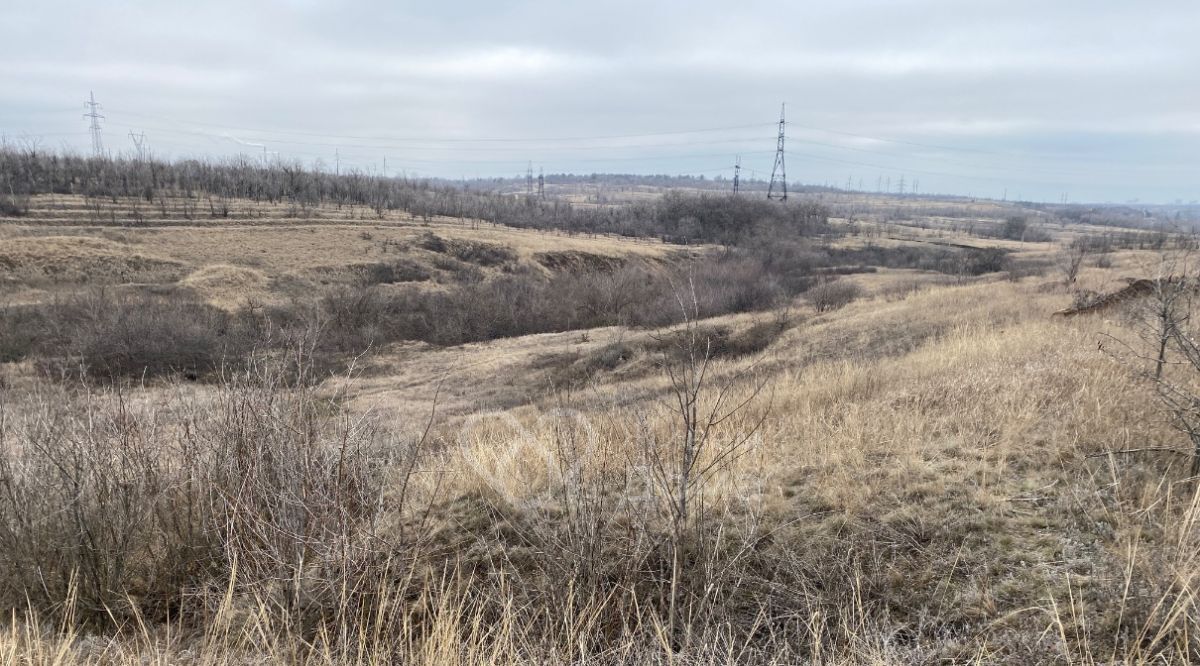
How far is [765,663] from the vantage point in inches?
110

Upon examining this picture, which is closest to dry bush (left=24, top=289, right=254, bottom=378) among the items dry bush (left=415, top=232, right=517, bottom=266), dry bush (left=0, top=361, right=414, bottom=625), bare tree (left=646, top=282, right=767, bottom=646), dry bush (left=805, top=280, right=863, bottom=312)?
dry bush (left=0, top=361, right=414, bottom=625)

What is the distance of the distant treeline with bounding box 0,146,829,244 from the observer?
59.3m

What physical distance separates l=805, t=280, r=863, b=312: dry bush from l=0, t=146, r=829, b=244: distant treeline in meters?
32.8

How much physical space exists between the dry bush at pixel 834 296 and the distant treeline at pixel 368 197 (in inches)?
1291

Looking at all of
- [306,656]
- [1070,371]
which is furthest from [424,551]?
[1070,371]

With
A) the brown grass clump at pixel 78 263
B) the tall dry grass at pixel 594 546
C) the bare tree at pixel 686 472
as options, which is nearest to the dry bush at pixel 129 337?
the brown grass clump at pixel 78 263

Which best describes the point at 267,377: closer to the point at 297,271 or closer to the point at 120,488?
the point at 120,488

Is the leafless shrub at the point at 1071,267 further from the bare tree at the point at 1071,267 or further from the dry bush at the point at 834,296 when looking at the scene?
the dry bush at the point at 834,296

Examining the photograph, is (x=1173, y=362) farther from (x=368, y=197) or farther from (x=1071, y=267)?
(x=368, y=197)

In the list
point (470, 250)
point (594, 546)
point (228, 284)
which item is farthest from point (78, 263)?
point (594, 546)

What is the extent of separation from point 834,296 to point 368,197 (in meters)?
64.1

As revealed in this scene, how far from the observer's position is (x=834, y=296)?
34.6 m

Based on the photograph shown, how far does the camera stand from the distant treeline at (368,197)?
5931cm

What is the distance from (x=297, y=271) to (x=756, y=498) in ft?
138
